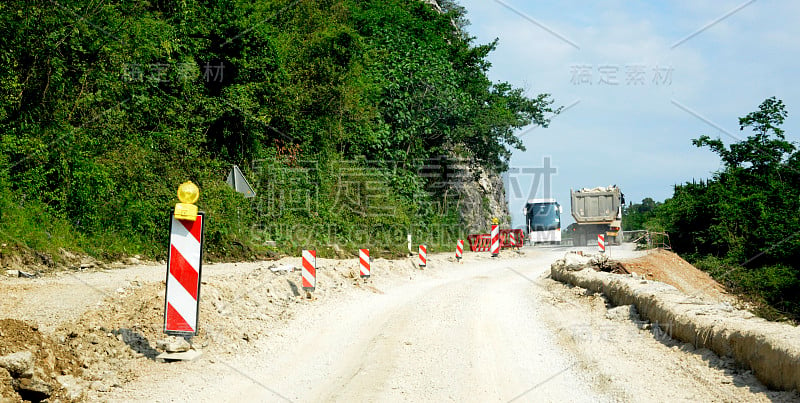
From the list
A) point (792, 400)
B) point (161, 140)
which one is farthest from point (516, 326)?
point (161, 140)

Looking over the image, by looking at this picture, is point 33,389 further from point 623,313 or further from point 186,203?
point 623,313

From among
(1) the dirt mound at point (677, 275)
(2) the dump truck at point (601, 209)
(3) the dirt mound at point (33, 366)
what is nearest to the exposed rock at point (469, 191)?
(2) the dump truck at point (601, 209)

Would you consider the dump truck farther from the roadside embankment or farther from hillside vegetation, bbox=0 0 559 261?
the roadside embankment

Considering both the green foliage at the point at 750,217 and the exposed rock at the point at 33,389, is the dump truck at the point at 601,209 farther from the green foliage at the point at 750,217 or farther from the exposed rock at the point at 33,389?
the exposed rock at the point at 33,389

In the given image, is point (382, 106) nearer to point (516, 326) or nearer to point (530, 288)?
point (530, 288)

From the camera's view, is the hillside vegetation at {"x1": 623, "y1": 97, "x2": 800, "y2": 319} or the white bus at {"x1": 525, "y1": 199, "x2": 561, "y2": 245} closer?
the hillside vegetation at {"x1": 623, "y1": 97, "x2": 800, "y2": 319}

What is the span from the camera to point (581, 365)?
778cm

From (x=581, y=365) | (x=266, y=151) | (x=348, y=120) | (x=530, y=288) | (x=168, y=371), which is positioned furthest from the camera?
(x=348, y=120)

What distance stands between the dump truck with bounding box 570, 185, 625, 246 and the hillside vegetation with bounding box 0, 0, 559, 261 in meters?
6.05

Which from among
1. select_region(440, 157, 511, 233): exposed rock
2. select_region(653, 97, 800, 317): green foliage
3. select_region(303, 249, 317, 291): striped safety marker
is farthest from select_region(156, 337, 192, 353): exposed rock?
select_region(440, 157, 511, 233): exposed rock

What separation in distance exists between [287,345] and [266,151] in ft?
57.5

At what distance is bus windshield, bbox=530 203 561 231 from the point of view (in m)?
52.5

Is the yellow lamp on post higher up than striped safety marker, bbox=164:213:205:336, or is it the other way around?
the yellow lamp on post

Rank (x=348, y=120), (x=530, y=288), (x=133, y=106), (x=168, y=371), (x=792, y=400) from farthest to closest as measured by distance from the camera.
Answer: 1. (x=348, y=120)
2. (x=133, y=106)
3. (x=530, y=288)
4. (x=168, y=371)
5. (x=792, y=400)
